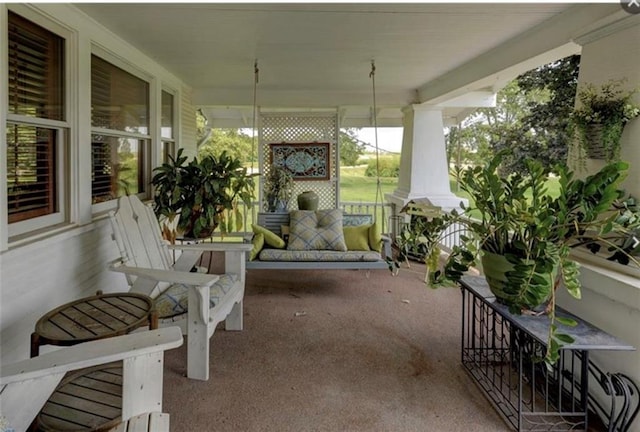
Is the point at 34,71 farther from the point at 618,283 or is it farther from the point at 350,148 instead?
the point at 350,148

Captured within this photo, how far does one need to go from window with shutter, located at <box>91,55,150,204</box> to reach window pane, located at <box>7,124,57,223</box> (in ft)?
1.74

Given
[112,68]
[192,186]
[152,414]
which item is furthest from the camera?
[192,186]

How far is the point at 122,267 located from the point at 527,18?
328cm

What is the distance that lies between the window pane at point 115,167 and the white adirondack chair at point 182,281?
1.23 ft

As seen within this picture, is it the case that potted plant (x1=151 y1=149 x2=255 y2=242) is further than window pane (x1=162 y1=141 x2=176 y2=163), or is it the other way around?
window pane (x1=162 y1=141 x2=176 y2=163)

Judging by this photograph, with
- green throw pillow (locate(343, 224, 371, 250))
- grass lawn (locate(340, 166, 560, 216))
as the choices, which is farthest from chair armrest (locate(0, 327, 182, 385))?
grass lawn (locate(340, 166, 560, 216))

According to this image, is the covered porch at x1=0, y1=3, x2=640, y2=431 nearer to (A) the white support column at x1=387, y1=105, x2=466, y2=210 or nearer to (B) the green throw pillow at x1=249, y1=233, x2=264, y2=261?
(B) the green throw pillow at x1=249, y1=233, x2=264, y2=261

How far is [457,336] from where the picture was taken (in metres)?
3.02

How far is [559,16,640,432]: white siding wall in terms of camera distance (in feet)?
6.12

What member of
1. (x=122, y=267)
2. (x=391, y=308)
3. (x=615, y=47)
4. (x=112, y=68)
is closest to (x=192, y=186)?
(x=112, y=68)

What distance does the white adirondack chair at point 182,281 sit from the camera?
233 cm

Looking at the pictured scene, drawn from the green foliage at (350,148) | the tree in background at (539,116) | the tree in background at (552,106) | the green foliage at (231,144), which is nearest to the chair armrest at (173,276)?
the tree in background at (539,116)

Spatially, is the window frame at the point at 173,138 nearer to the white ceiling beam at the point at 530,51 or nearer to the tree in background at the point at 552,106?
the white ceiling beam at the point at 530,51

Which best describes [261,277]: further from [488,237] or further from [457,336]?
Result: [488,237]
